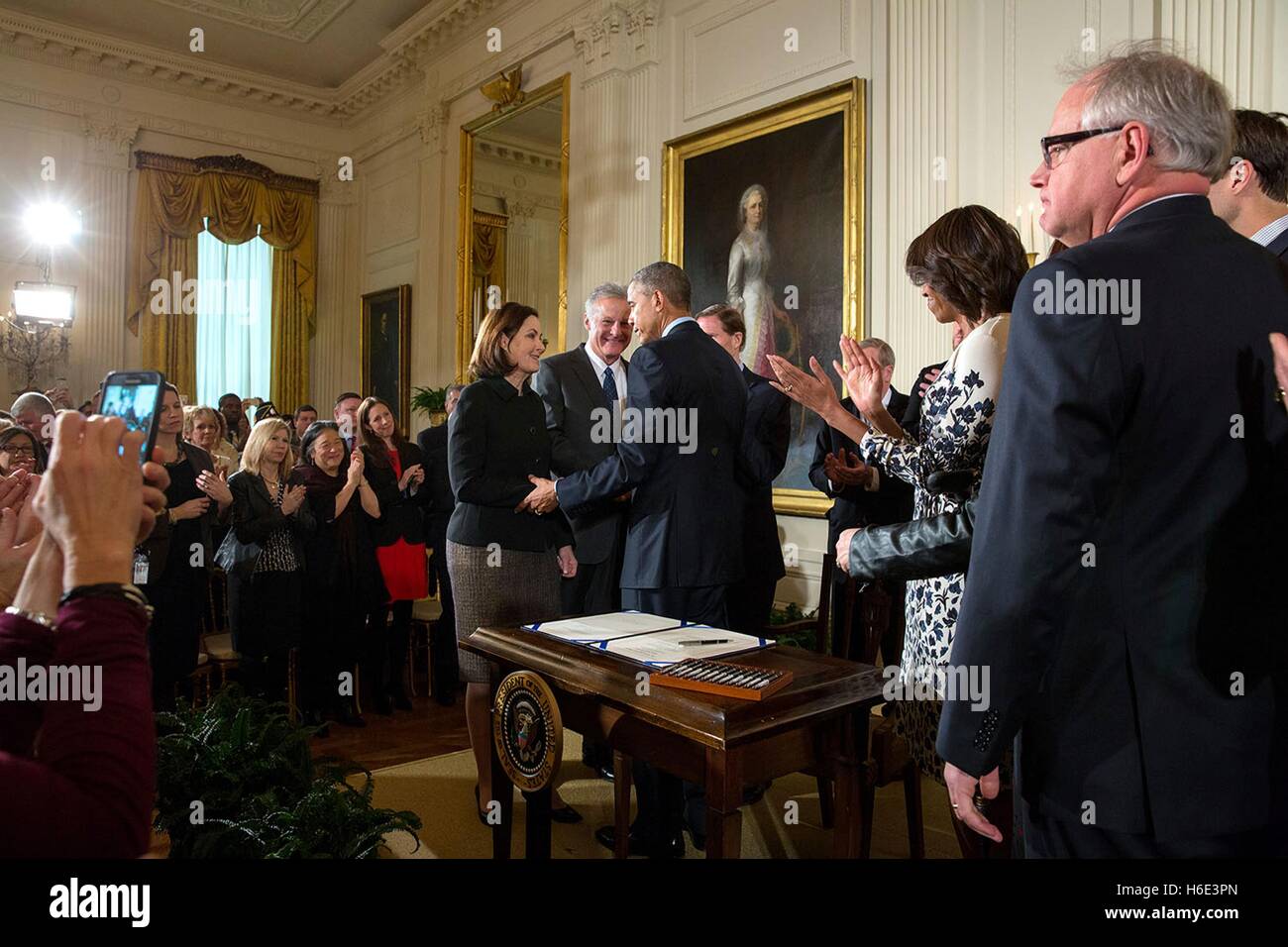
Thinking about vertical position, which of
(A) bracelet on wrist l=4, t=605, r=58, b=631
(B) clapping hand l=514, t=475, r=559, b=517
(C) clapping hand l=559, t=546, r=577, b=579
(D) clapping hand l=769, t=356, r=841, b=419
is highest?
(D) clapping hand l=769, t=356, r=841, b=419

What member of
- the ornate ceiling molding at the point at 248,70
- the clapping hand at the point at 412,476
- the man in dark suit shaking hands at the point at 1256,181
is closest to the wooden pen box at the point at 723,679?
the man in dark suit shaking hands at the point at 1256,181

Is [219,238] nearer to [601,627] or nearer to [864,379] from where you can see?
[601,627]

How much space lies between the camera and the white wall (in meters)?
5.11

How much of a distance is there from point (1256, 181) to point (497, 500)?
2443 mm

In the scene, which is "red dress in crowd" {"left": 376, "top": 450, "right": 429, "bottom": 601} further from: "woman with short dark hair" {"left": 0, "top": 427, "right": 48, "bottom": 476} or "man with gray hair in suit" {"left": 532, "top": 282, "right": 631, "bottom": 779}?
"woman with short dark hair" {"left": 0, "top": 427, "right": 48, "bottom": 476}

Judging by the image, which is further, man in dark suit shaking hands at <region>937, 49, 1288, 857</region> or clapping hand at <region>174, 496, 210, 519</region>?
clapping hand at <region>174, 496, 210, 519</region>

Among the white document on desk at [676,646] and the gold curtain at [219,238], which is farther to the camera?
the gold curtain at [219,238]

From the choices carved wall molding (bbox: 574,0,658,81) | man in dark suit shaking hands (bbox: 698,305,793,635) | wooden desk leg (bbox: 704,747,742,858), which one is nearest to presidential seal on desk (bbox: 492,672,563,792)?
wooden desk leg (bbox: 704,747,742,858)

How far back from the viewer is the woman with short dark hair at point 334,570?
470 centimetres

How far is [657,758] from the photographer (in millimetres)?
2020

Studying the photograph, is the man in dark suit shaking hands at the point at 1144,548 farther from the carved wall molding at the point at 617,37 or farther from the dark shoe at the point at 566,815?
the carved wall molding at the point at 617,37

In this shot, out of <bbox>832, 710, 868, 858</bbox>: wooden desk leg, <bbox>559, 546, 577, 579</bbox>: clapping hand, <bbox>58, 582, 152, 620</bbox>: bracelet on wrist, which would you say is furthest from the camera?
<bbox>559, 546, 577, 579</bbox>: clapping hand

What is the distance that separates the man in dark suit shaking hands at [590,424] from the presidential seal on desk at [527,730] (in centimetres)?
156
